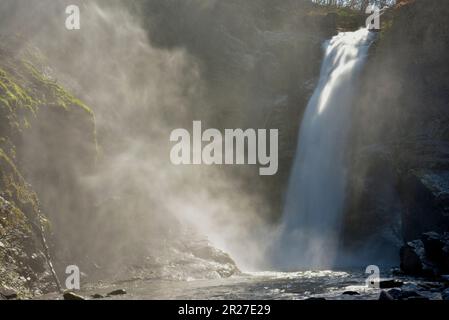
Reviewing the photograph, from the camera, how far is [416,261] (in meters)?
24.4

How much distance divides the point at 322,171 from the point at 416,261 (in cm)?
1852

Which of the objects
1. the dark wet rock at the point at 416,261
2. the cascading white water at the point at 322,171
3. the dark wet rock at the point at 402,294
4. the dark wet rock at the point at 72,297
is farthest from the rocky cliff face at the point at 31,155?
the cascading white water at the point at 322,171

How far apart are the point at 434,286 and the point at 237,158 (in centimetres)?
2850

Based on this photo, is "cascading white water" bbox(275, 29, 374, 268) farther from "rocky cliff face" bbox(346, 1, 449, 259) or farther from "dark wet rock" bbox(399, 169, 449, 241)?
"dark wet rock" bbox(399, 169, 449, 241)

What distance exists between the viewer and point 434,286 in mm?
19391

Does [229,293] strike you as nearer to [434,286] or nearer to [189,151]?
[434,286]

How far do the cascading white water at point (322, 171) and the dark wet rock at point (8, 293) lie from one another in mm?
22937

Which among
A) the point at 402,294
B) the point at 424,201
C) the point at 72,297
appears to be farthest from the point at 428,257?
the point at 72,297

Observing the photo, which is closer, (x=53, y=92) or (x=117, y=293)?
(x=117, y=293)

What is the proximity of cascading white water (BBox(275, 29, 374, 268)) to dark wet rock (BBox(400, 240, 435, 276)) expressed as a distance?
35.0 feet

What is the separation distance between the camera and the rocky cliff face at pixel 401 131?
114 feet

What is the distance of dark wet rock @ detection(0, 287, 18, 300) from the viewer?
53.9 ft

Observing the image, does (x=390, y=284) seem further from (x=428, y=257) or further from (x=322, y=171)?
(x=322, y=171)

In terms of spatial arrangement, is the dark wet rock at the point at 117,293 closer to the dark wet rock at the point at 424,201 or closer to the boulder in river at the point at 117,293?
the boulder in river at the point at 117,293
